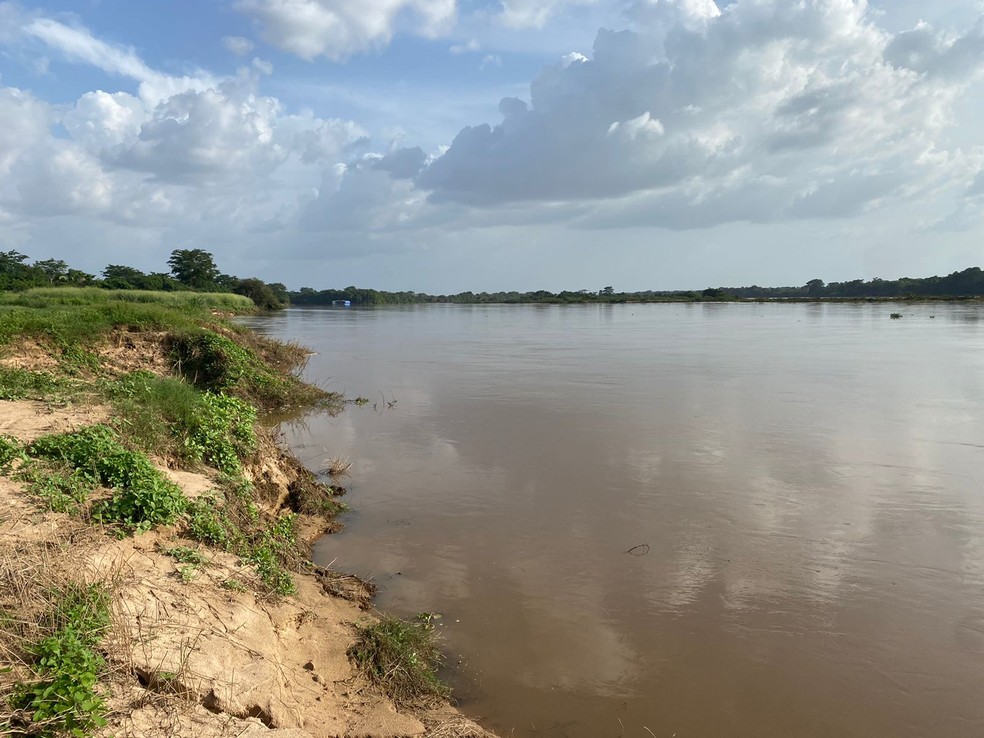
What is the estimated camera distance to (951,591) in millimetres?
6395

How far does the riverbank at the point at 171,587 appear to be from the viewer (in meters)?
3.43

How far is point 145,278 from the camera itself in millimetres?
62969

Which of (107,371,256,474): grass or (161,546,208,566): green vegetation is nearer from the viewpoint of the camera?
(161,546,208,566): green vegetation

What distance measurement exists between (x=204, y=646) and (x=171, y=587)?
70cm

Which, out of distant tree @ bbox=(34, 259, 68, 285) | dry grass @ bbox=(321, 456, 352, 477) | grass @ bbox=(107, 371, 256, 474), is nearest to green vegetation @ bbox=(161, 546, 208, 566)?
grass @ bbox=(107, 371, 256, 474)

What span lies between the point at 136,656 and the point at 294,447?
30.2 feet

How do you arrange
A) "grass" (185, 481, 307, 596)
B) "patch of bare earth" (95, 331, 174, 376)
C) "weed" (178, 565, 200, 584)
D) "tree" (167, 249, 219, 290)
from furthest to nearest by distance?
"tree" (167, 249, 219, 290) < "patch of bare earth" (95, 331, 174, 376) < "grass" (185, 481, 307, 596) < "weed" (178, 565, 200, 584)

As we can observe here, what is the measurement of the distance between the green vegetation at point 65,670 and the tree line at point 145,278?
1591 inches

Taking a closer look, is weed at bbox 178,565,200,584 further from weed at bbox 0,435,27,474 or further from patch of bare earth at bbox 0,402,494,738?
weed at bbox 0,435,27,474

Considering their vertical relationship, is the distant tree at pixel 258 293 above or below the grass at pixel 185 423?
above

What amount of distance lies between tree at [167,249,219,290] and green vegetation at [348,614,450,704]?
82.7 metres

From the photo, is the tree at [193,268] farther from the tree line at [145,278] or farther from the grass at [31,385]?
the grass at [31,385]

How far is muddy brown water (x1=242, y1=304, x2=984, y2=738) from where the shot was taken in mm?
4973

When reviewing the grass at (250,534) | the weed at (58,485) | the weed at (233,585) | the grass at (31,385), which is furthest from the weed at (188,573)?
the grass at (31,385)
